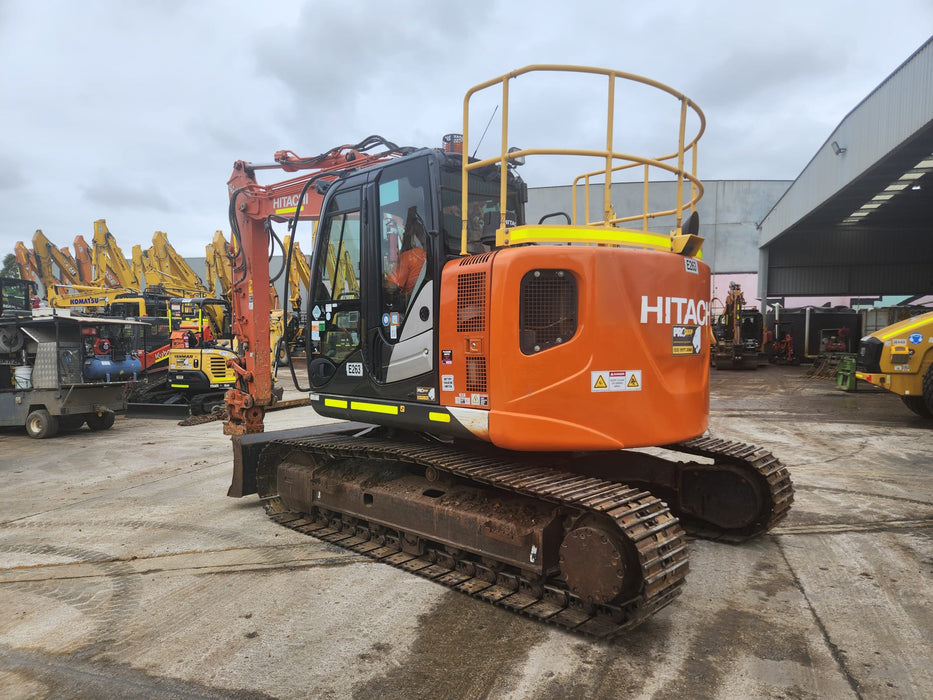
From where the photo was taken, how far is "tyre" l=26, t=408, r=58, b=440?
1073 cm

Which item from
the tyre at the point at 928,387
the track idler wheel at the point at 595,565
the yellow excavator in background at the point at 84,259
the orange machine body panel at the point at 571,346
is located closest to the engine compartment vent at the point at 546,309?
the orange machine body panel at the point at 571,346

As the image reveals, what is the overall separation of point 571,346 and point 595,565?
1.23m

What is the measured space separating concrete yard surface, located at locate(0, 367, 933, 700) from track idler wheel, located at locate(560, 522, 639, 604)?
29cm

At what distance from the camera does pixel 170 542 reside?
5152 millimetres

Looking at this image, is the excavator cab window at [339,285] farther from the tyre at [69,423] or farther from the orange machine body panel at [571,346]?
the tyre at [69,423]

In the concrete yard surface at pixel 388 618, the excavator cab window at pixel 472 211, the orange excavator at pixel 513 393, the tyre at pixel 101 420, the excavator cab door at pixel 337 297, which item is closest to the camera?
the concrete yard surface at pixel 388 618

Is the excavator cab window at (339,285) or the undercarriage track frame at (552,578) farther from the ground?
the excavator cab window at (339,285)

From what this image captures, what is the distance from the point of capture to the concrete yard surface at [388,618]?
3070mm

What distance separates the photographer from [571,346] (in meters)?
3.70

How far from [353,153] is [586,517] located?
4.19 m

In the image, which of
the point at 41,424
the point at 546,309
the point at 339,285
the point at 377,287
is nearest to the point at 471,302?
the point at 546,309

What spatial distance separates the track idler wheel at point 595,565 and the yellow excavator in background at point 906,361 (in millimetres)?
9463

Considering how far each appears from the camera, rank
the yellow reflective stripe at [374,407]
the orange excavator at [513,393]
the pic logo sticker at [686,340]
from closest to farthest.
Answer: the orange excavator at [513,393] → the pic logo sticker at [686,340] → the yellow reflective stripe at [374,407]

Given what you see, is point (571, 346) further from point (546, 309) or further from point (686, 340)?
point (686, 340)
